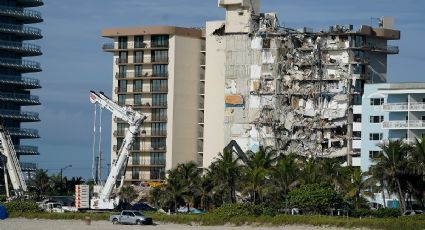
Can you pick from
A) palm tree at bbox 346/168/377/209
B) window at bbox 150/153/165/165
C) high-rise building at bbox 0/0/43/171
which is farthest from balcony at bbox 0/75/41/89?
palm tree at bbox 346/168/377/209

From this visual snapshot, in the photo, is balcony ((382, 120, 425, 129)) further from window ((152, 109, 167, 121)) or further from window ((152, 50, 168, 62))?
window ((152, 50, 168, 62))

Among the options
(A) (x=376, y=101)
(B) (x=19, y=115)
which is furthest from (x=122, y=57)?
(A) (x=376, y=101)

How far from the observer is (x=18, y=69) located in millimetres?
170375

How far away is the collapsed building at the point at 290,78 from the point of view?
152 metres

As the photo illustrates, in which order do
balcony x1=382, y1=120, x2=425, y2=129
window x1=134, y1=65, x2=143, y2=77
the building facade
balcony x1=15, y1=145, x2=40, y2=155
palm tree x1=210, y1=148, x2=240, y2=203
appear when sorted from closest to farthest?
palm tree x1=210, y1=148, x2=240, y2=203, balcony x1=382, y1=120, x2=425, y2=129, the building facade, balcony x1=15, y1=145, x2=40, y2=155, window x1=134, y1=65, x2=143, y2=77

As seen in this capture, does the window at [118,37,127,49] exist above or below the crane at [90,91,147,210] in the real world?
above

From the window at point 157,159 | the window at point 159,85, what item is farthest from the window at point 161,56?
the window at point 157,159

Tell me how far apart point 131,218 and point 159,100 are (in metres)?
66.5

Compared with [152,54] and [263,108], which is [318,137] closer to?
[263,108]

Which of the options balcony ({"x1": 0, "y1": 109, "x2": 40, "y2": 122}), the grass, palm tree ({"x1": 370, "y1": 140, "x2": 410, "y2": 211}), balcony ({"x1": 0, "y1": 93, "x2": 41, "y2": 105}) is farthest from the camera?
balcony ({"x1": 0, "y1": 93, "x2": 41, "y2": 105})

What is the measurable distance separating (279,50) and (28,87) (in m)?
38.8

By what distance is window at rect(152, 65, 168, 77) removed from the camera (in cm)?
16935

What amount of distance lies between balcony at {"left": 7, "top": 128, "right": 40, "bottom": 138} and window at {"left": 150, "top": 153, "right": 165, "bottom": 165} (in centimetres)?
1767

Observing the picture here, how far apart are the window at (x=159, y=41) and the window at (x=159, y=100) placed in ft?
23.4
